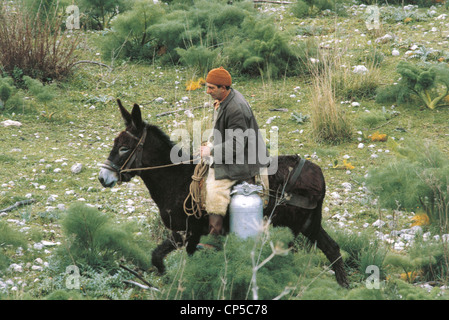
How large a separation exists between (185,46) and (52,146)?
3678mm

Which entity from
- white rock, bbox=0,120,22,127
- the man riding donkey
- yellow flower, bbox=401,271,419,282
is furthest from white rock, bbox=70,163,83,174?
yellow flower, bbox=401,271,419,282

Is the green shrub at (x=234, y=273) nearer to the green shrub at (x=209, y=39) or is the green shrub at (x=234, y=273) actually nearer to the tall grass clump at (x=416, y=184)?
the tall grass clump at (x=416, y=184)

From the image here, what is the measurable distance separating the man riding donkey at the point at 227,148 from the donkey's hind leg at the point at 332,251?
0.89m

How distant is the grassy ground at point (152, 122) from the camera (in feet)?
24.1

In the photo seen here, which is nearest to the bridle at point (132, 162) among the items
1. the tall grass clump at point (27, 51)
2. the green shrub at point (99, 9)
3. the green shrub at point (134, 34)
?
the tall grass clump at point (27, 51)

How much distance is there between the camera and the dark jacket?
538cm

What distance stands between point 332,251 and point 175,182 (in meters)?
1.70

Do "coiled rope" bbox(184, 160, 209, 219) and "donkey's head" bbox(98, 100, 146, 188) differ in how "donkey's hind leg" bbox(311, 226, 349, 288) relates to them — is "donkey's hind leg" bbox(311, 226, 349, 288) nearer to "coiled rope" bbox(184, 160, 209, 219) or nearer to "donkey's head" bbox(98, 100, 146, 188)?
"coiled rope" bbox(184, 160, 209, 219)

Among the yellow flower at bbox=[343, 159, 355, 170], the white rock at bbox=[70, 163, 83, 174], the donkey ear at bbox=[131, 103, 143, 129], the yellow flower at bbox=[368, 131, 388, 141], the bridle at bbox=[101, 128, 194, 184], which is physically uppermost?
the donkey ear at bbox=[131, 103, 143, 129]

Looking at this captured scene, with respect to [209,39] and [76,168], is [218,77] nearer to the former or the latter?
[76,168]

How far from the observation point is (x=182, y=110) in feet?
34.3

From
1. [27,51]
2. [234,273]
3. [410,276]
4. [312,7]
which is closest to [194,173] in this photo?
[234,273]

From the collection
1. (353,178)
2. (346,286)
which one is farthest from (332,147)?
(346,286)

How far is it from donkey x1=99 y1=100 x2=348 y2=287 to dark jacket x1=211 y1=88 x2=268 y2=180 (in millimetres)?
308
